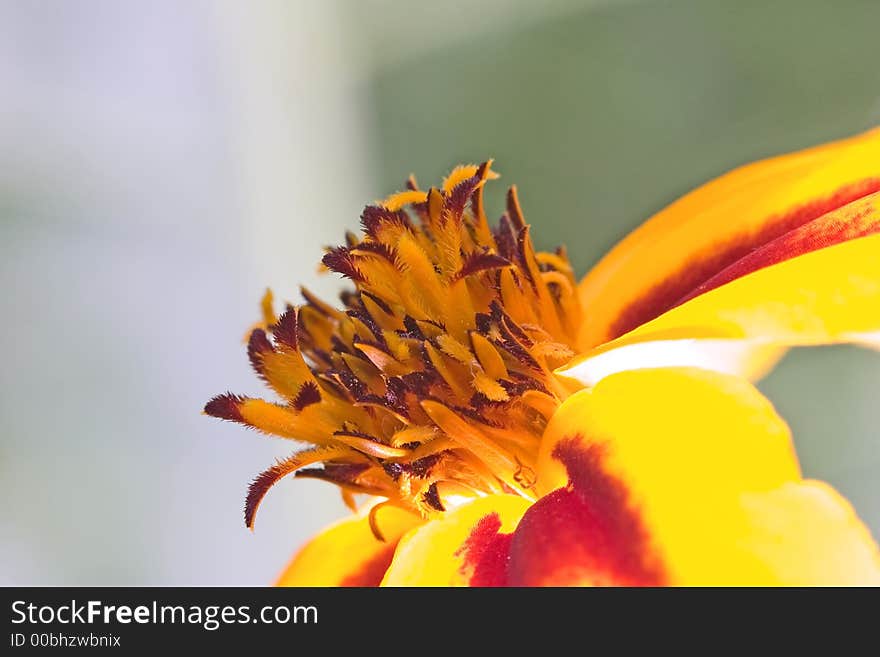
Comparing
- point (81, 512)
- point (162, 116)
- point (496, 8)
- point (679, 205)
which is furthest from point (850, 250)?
point (496, 8)

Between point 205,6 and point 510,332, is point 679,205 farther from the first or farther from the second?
point 205,6

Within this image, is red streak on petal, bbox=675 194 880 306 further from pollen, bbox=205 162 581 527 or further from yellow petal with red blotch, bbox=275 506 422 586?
yellow petal with red blotch, bbox=275 506 422 586

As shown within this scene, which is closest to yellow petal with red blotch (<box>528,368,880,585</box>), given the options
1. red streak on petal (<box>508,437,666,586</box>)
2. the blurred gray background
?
red streak on petal (<box>508,437,666,586</box>)

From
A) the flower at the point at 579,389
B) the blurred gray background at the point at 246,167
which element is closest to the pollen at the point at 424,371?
the flower at the point at 579,389

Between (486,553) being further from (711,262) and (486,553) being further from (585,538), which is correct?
(711,262)

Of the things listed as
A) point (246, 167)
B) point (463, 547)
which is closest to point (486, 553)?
point (463, 547)

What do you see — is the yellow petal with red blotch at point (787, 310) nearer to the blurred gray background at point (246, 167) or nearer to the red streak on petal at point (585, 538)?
the red streak on petal at point (585, 538)
